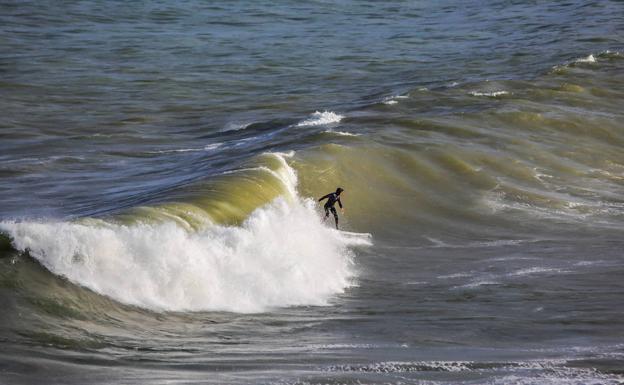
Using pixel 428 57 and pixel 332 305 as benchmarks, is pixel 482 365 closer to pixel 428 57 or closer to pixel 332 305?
pixel 332 305

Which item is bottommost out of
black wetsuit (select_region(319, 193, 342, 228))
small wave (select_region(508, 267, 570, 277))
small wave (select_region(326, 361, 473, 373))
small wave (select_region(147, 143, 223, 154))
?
small wave (select_region(326, 361, 473, 373))

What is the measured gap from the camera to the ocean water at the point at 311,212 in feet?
36.1

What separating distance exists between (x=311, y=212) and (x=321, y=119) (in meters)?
7.83

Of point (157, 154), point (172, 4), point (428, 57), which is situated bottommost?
point (157, 154)

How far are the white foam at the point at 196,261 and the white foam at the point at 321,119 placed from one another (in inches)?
343

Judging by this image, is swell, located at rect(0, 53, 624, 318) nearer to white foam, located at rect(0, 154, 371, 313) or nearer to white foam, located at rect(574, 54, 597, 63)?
white foam, located at rect(0, 154, 371, 313)

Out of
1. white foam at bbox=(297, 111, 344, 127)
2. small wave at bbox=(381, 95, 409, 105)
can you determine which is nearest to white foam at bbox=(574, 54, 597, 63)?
small wave at bbox=(381, 95, 409, 105)

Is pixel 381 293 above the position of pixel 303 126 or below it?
below

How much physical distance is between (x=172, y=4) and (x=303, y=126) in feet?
101

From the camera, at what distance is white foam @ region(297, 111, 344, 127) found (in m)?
26.0

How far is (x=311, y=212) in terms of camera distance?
754 inches

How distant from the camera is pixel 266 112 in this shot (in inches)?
1145

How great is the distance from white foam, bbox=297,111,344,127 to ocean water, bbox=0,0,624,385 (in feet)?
0.54

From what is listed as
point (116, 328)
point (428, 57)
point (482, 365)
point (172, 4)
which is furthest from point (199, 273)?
point (172, 4)
